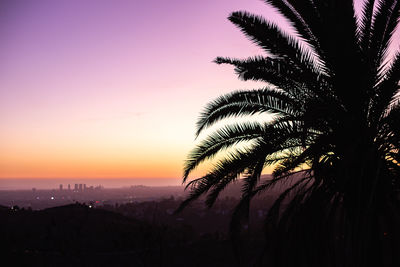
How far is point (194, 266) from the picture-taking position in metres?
39.3

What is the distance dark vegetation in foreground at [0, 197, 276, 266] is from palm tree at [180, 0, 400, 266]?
25.9 metres

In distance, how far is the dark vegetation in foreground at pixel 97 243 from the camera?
3747 cm

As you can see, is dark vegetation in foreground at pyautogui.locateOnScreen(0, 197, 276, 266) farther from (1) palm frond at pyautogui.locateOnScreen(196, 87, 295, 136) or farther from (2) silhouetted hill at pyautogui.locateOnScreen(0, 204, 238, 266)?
(1) palm frond at pyautogui.locateOnScreen(196, 87, 295, 136)

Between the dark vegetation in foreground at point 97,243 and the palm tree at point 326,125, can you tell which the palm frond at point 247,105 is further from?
the dark vegetation in foreground at point 97,243

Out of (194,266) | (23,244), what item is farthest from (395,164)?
(23,244)

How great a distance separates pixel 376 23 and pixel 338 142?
7.58 ft

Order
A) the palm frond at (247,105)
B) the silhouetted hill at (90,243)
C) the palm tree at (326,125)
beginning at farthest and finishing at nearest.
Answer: the silhouetted hill at (90,243) → the palm frond at (247,105) → the palm tree at (326,125)

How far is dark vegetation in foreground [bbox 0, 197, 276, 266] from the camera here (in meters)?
37.5

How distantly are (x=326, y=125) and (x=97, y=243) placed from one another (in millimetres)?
48679

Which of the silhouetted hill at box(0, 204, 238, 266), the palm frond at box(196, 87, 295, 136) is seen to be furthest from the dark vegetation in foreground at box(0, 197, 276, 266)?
the palm frond at box(196, 87, 295, 136)

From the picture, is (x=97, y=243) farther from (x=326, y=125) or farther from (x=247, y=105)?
(x=326, y=125)

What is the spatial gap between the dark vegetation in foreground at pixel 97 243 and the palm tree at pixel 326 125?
84.9 feet

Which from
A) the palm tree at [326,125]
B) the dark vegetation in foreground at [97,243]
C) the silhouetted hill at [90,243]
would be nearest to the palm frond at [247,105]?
the palm tree at [326,125]

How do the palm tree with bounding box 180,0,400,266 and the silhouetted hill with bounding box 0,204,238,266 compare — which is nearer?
the palm tree with bounding box 180,0,400,266
